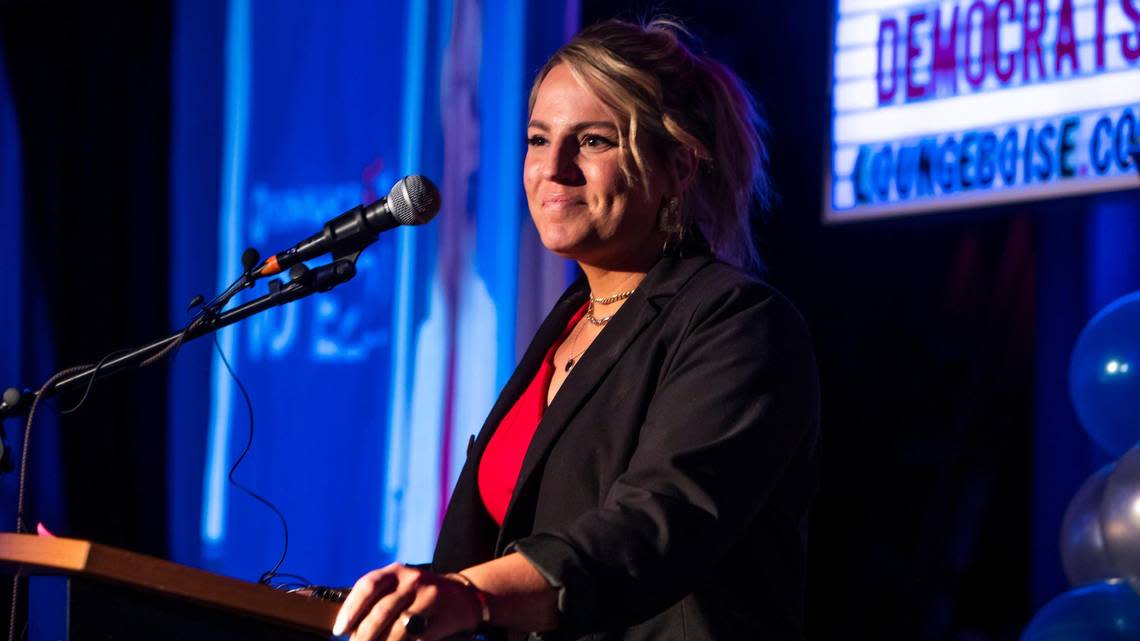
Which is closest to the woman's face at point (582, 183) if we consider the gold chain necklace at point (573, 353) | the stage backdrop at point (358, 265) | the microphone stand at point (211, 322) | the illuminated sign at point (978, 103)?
the gold chain necklace at point (573, 353)

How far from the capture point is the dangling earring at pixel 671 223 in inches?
74.2

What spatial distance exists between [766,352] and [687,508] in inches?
10.7

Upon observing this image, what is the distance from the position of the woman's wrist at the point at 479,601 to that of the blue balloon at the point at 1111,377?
195cm

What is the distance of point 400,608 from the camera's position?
1.10 metres

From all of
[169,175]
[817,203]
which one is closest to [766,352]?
[817,203]

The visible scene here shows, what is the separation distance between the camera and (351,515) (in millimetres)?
4277

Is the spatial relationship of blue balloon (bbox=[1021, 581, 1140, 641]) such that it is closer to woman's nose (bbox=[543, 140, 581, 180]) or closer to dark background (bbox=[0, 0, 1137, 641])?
dark background (bbox=[0, 0, 1137, 641])

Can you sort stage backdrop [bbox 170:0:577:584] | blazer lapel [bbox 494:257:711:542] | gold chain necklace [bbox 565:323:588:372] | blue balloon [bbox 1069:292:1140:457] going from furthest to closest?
stage backdrop [bbox 170:0:577:584], blue balloon [bbox 1069:292:1140:457], gold chain necklace [bbox 565:323:588:372], blazer lapel [bbox 494:257:711:542]

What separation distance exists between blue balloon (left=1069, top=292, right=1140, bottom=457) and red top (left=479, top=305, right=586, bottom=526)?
4.48ft

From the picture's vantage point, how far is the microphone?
5.65 ft

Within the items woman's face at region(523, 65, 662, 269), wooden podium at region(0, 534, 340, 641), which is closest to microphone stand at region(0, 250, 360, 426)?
woman's face at region(523, 65, 662, 269)

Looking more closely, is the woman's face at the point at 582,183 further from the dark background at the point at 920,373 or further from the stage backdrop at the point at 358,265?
the stage backdrop at the point at 358,265

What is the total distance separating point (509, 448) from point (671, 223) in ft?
1.30

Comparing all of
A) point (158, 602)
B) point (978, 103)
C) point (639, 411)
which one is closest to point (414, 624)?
point (158, 602)
